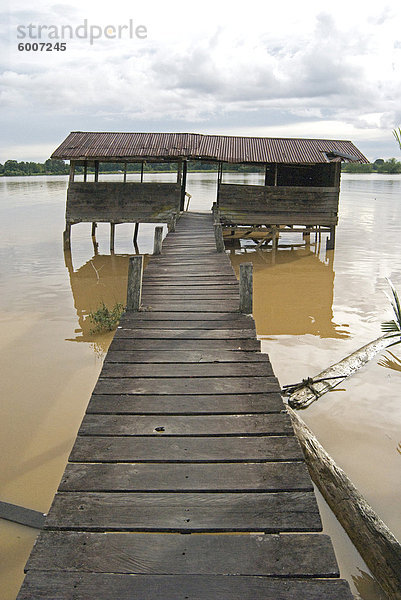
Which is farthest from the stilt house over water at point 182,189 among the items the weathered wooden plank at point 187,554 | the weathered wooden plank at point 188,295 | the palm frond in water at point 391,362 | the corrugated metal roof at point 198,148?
the weathered wooden plank at point 187,554

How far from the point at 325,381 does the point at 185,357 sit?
110 inches

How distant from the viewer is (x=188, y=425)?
392 centimetres

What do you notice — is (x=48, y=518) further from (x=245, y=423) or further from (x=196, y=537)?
(x=245, y=423)

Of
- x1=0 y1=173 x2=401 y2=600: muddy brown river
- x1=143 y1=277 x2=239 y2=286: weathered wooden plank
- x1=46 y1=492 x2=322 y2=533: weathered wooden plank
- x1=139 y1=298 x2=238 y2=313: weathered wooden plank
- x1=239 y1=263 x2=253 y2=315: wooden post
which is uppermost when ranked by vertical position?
x1=239 y1=263 x2=253 y2=315: wooden post

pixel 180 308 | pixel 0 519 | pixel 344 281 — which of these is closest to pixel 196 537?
pixel 0 519

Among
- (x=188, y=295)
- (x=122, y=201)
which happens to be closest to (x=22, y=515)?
(x=188, y=295)

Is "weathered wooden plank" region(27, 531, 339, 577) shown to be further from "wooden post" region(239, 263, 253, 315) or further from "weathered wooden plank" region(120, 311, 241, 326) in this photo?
"wooden post" region(239, 263, 253, 315)

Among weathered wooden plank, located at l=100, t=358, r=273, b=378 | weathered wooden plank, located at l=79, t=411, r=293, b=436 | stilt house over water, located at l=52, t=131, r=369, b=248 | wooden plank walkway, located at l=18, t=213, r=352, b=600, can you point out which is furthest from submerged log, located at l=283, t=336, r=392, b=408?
stilt house over water, located at l=52, t=131, r=369, b=248

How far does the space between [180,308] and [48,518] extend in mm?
→ 4316

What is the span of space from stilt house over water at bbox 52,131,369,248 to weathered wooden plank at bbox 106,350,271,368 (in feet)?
43.1

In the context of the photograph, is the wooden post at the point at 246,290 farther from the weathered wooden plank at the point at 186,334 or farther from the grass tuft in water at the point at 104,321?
the grass tuft in water at the point at 104,321

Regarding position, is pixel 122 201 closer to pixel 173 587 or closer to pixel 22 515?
pixel 22 515

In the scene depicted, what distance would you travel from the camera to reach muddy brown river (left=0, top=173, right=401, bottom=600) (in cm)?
527

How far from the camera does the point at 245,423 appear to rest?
391 cm
